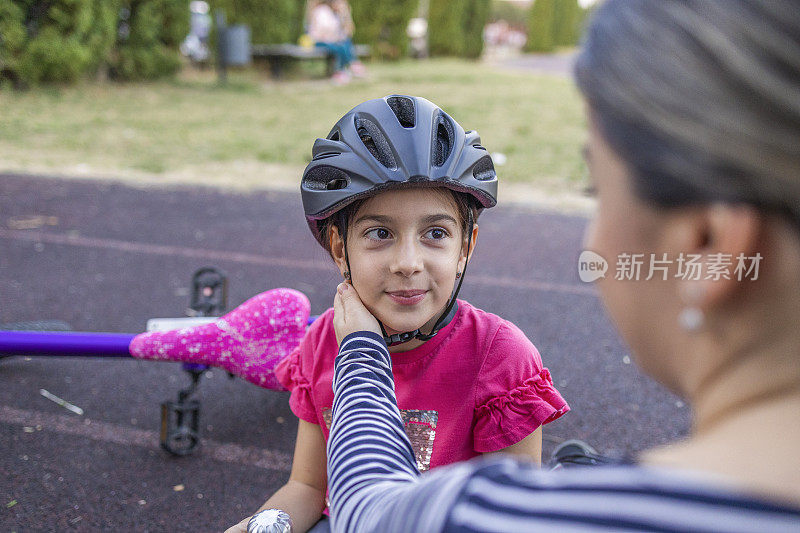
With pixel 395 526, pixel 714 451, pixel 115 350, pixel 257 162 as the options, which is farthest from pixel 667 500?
pixel 257 162

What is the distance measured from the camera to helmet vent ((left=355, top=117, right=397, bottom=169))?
198cm

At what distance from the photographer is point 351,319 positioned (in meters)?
1.54

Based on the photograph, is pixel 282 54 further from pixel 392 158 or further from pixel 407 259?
pixel 407 259

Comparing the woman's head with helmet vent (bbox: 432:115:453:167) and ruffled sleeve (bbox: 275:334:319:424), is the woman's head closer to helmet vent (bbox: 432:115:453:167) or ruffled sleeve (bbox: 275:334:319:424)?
helmet vent (bbox: 432:115:453:167)

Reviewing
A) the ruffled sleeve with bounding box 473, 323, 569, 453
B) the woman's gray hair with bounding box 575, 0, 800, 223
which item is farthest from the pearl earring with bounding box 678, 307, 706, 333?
the ruffled sleeve with bounding box 473, 323, 569, 453

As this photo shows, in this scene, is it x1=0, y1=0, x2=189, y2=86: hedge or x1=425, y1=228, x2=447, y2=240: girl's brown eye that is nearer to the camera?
x1=425, y1=228, x2=447, y2=240: girl's brown eye

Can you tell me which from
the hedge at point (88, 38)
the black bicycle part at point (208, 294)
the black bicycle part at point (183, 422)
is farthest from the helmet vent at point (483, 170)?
the hedge at point (88, 38)

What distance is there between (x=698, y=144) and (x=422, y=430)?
4.54 ft

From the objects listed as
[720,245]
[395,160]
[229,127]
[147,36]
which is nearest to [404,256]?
[395,160]

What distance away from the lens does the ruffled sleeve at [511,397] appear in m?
1.90

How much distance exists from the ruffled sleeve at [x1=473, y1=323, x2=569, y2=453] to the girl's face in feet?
0.72

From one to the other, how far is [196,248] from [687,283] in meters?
5.74

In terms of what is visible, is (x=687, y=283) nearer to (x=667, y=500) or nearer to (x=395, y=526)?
(x=667, y=500)

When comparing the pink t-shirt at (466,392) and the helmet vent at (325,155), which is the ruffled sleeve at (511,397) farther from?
the helmet vent at (325,155)
